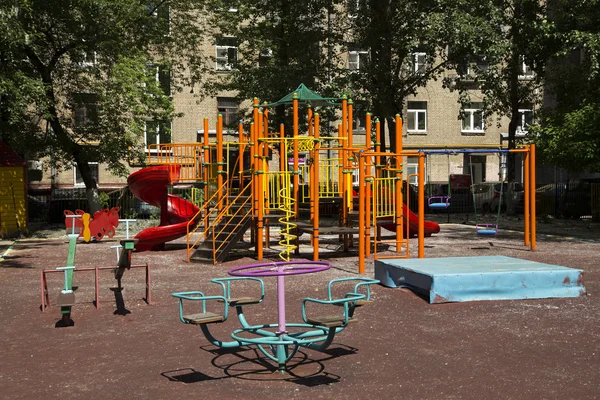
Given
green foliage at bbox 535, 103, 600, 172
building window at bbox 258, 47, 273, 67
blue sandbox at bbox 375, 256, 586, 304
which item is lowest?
blue sandbox at bbox 375, 256, 586, 304

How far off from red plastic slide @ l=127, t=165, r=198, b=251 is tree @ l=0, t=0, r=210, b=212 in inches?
198

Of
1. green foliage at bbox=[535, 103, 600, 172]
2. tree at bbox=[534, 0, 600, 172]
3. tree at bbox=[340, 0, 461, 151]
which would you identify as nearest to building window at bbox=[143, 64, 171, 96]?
tree at bbox=[340, 0, 461, 151]

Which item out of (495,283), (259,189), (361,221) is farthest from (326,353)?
(259,189)

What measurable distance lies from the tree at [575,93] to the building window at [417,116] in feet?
46.1

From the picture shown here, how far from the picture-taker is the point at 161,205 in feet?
70.5

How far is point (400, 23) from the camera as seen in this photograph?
30281mm

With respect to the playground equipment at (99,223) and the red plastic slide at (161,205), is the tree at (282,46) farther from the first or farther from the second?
the red plastic slide at (161,205)

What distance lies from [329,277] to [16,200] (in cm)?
1585

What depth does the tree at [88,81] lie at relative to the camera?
24.9 metres

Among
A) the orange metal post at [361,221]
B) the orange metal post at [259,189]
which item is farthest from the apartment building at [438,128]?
the orange metal post at [361,221]

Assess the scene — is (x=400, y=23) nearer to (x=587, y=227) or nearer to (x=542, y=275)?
(x=587, y=227)

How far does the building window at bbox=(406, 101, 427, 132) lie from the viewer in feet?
161

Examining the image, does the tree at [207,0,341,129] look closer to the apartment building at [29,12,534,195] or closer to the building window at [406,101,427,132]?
the apartment building at [29,12,534,195]

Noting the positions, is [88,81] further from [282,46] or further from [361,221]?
[361,221]
